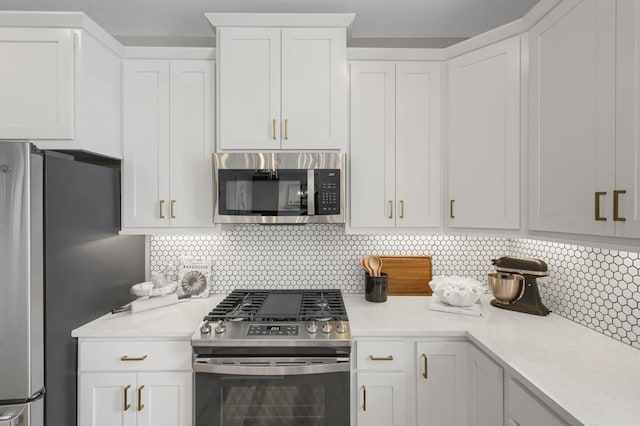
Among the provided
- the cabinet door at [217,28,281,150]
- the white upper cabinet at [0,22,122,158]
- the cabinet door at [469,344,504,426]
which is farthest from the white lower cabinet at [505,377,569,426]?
the white upper cabinet at [0,22,122,158]

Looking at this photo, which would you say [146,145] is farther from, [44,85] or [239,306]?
[239,306]

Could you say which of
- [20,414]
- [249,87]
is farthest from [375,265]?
[20,414]

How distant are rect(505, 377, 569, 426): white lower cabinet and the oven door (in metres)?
0.69

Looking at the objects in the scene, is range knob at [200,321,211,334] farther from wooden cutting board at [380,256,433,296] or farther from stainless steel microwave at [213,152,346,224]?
wooden cutting board at [380,256,433,296]

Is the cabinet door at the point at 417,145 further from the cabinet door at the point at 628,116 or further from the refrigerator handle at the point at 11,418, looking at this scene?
the refrigerator handle at the point at 11,418

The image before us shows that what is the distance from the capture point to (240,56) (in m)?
1.93

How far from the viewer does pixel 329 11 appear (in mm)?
2041

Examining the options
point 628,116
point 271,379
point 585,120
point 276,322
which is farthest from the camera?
point 276,322

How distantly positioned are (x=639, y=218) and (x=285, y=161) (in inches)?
61.1

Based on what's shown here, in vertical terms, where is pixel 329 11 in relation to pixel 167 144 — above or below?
above

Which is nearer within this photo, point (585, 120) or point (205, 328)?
point (585, 120)

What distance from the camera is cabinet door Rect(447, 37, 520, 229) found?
1760 millimetres

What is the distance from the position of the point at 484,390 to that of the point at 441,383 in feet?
0.68

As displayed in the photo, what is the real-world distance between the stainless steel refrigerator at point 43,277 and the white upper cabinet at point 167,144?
0.26 metres
